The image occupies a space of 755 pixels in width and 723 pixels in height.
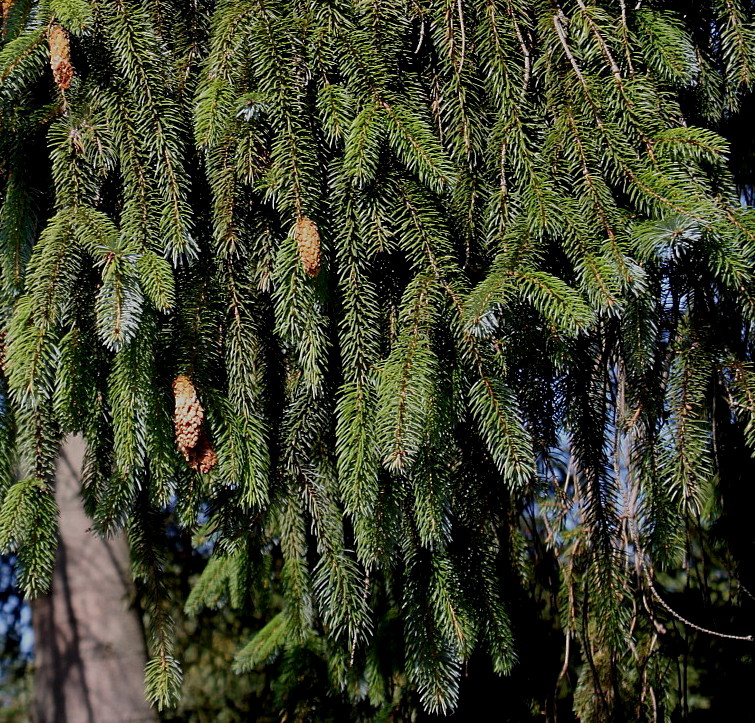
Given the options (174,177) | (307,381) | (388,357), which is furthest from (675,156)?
(174,177)

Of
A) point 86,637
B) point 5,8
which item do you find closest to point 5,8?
point 5,8

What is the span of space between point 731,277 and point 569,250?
0.71 ft

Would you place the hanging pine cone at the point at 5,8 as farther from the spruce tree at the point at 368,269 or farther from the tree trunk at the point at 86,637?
the tree trunk at the point at 86,637

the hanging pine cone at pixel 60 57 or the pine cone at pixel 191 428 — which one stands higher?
the hanging pine cone at pixel 60 57

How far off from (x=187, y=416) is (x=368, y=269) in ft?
1.11

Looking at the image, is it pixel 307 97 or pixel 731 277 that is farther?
pixel 307 97

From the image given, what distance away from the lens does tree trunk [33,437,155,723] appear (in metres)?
2.18

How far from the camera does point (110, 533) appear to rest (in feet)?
3.56

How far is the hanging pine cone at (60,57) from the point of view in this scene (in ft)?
3.59

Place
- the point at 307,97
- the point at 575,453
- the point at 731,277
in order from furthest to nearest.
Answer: the point at 575,453, the point at 307,97, the point at 731,277

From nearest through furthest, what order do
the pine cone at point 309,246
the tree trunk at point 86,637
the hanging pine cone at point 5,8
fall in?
the pine cone at point 309,246
the hanging pine cone at point 5,8
the tree trunk at point 86,637

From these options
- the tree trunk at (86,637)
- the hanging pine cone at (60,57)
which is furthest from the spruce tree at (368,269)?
the tree trunk at (86,637)

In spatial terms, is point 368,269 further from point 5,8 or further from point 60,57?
point 5,8

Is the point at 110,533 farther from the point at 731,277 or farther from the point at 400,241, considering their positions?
the point at 731,277
